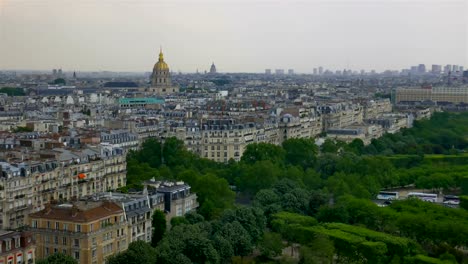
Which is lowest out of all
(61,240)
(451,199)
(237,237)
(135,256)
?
(451,199)

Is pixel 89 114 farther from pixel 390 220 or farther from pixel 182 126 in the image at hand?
pixel 390 220

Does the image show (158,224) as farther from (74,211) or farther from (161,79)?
(161,79)

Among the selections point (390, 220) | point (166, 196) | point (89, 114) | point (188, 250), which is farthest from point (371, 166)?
point (89, 114)

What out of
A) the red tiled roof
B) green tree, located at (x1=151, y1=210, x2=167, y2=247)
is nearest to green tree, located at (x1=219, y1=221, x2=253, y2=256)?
green tree, located at (x1=151, y1=210, x2=167, y2=247)

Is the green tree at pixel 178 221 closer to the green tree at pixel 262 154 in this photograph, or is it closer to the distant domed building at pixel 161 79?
the green tree at pixel 262 154

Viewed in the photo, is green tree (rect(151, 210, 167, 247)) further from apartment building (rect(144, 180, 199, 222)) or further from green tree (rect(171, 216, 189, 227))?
apartment building (rect(144, 180, 199, 222))

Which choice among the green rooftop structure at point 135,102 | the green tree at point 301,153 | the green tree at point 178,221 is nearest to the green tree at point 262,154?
the green tree at point 301,153

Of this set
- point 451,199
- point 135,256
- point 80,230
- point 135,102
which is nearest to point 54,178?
point 80,230
